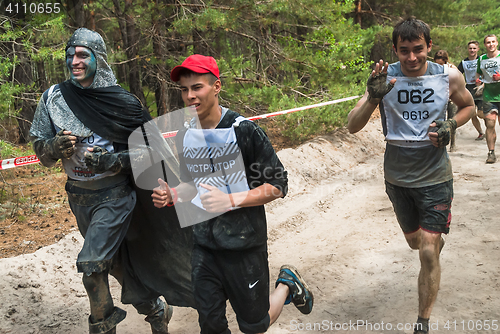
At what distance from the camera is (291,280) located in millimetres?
3389

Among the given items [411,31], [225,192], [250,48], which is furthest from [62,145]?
[250,48]

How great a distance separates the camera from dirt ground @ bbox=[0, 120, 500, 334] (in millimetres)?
3891

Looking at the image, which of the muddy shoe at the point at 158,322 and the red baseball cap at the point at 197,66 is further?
the muddy shoe at the point at 158,322

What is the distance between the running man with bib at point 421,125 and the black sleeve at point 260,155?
1.16 m

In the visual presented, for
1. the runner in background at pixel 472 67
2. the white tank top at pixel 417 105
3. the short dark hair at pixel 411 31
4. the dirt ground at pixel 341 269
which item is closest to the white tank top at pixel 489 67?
the runner in background at pixel 472 67

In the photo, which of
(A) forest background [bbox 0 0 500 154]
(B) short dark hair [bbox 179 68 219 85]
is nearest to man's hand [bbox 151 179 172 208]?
(B) short dark hair [bbox 179 68 219 85]

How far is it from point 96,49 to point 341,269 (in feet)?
10.8

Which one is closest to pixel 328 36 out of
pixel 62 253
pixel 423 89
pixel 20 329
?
pixel 423 89

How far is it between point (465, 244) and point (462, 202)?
5.29 feet

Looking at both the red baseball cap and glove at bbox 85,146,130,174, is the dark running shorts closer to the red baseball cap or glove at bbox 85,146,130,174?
the red baseball cap

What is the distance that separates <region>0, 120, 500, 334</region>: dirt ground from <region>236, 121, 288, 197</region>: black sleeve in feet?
5.62

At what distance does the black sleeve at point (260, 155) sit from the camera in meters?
2.66

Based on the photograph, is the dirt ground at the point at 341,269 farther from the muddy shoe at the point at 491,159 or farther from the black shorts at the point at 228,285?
the black shorts at the point at 228,285

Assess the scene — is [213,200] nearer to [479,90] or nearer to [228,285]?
[228,285]
